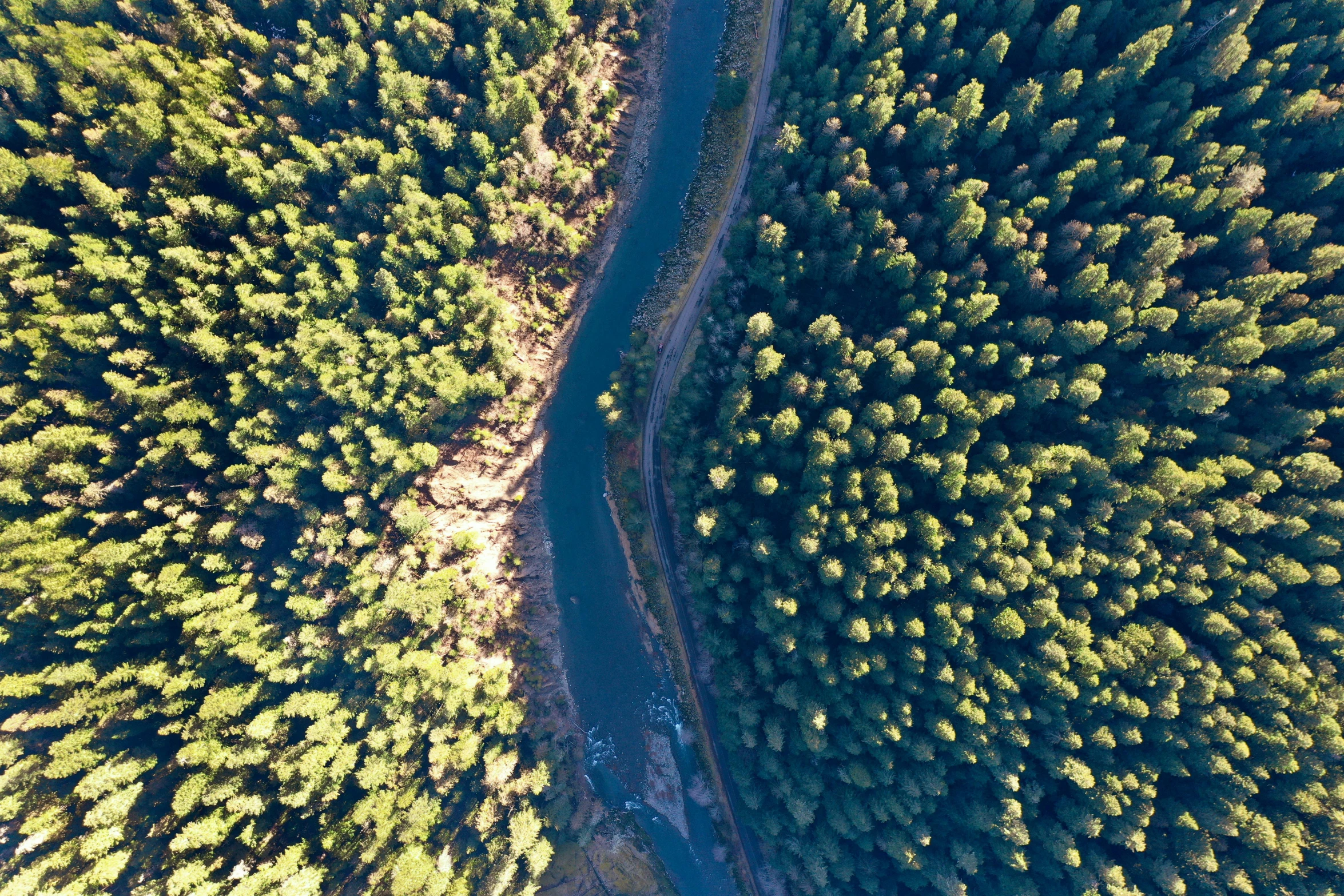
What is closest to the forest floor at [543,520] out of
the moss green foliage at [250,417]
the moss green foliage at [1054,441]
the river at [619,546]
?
the river at [619,546]

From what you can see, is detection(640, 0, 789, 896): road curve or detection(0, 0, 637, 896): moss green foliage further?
detection(640, 0, 789, 896): road curve

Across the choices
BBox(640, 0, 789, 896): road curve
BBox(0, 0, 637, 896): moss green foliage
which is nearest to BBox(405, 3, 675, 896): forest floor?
BBox(0, 0, 637, 896): moss green foliage

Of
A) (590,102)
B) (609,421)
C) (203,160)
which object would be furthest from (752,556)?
(203,160)

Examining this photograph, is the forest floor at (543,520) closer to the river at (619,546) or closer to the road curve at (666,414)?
the river at (619,546)

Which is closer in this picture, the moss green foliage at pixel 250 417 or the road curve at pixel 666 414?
the moss green foliage at pixel 250 417

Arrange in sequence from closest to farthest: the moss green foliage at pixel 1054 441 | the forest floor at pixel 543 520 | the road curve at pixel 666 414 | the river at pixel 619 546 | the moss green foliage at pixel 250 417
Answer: the moss green foliage at pixel 1054 441, the moss green foliage at pixel 250 417, the forest floor at pixel 543 520, the road curve at pixel 666 414, the river at pixel 619 546

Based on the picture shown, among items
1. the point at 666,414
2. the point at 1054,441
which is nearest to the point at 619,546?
the point at 666,414

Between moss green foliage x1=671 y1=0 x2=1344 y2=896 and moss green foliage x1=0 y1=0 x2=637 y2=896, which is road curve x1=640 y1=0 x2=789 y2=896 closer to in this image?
moss green foliage x1=671 y1=0 x2=1344 y2=896
